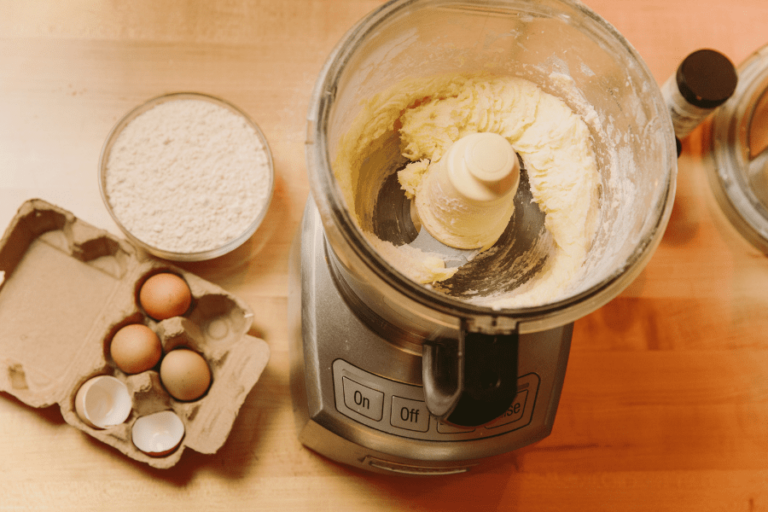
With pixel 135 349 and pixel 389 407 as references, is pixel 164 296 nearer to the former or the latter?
pixel 135 349

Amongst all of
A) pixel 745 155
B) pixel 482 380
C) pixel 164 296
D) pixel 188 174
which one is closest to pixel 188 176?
pixel 188 174

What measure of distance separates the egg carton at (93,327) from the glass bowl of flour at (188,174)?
0.17ft

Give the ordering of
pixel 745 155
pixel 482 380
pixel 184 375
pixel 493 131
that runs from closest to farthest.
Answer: pixel 482 380 < pixel 493 131 < pixel 184 375 < pixel 745 155

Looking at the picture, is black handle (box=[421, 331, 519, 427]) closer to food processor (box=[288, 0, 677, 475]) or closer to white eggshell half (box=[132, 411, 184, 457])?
food processor (box=[288, 0, 677, 475])

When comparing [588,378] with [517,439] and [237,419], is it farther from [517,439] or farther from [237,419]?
[237,419]

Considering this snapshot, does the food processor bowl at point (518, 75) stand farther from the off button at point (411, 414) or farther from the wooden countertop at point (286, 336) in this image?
the wooden countertop at point (286, 336)

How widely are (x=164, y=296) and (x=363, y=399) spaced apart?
0.31 meters

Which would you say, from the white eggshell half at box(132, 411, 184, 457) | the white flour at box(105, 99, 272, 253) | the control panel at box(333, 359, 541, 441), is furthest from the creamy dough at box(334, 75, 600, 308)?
the white eggshell half at box(132, 411, 184, 457)

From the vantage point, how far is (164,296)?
0.65 meters

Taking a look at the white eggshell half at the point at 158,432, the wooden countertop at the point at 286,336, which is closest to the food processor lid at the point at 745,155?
the wooden countertop at the point at 286,336

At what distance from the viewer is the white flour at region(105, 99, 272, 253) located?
709 millimetres

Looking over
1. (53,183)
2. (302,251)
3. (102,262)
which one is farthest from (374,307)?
(53,183)

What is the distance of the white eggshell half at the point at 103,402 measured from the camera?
64 centimetres

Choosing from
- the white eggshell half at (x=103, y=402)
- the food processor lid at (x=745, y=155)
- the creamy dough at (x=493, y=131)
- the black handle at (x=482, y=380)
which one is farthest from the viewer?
the food processor lid at (x=745, y=155)
